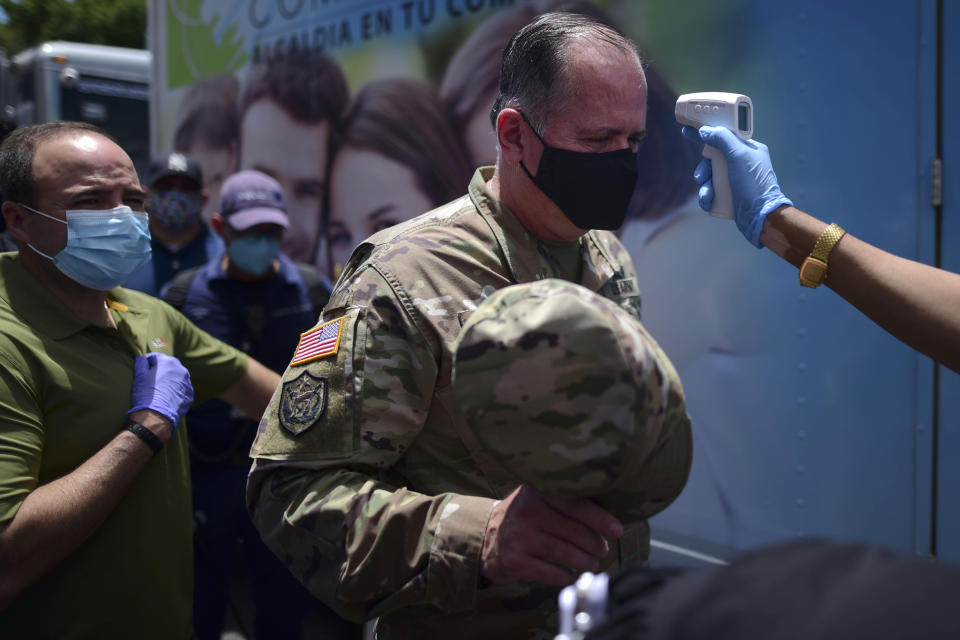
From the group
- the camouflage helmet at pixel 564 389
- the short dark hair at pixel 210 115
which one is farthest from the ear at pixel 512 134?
the short dark hair at pixel 210 115

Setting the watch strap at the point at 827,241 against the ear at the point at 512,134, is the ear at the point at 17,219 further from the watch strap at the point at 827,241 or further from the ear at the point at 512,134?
the watch strap at the point at 827,241

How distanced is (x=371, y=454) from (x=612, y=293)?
2.08 feet

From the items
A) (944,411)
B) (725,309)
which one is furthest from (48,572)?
(944,411)

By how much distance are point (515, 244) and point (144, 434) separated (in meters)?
0.82

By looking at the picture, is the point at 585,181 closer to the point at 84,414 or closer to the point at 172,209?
the point at 84,414

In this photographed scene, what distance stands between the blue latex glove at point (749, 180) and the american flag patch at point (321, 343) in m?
0.88

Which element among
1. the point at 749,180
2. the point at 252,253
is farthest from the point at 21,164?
the point at 749,180

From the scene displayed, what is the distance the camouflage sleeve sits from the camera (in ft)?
3.70

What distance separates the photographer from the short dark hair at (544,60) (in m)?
1.42

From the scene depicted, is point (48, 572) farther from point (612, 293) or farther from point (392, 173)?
point (392, 173)

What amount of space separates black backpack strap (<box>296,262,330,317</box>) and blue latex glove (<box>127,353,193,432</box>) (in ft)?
4.43

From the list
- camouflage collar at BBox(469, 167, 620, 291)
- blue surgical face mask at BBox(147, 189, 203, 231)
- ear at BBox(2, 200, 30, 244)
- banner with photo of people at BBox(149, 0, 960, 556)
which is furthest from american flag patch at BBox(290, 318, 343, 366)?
blue surgical face mask at BBox(147, 189, 203, 231)

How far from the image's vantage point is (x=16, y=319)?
5.22 feet

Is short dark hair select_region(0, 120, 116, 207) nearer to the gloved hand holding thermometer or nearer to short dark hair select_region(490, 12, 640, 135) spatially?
short dark hair select_region(490, 12, 640, 135)
